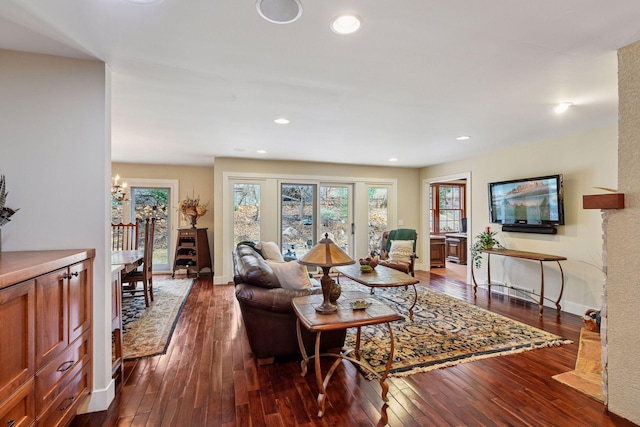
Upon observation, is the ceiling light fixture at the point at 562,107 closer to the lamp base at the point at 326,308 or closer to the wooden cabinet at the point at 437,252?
the lamp base at the point at 326,308

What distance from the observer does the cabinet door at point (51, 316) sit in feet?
4.70

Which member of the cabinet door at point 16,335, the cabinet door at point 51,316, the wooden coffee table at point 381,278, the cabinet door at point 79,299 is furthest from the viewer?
the wooden coffee table at point 381,278

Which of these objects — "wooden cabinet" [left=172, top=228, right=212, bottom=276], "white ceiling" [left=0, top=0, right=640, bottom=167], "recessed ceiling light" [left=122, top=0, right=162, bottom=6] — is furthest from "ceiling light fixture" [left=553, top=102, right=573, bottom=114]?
"wooden cabinet" [left=172, top=228, right=212, bottom=276]

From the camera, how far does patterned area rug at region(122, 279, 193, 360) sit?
291 centimetres

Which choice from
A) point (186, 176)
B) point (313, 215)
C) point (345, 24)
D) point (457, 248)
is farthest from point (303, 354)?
point (457, 248)

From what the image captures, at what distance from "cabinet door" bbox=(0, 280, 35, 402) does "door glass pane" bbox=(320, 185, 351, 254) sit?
16.9ft

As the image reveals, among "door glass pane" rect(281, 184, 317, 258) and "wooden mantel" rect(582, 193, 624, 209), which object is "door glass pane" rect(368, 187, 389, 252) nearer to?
"door glass pane" rect(281, 184, 317, 258)

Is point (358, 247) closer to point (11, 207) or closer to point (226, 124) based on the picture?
point (226, 124)

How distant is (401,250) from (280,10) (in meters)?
4.81

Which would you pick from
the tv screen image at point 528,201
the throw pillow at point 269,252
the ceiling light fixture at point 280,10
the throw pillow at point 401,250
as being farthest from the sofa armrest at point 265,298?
the tv screen image at point 528,201

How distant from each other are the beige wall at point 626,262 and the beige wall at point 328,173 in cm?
473

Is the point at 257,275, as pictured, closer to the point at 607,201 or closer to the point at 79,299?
the point at 79,299

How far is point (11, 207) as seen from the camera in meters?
1.88

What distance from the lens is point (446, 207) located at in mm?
8891
